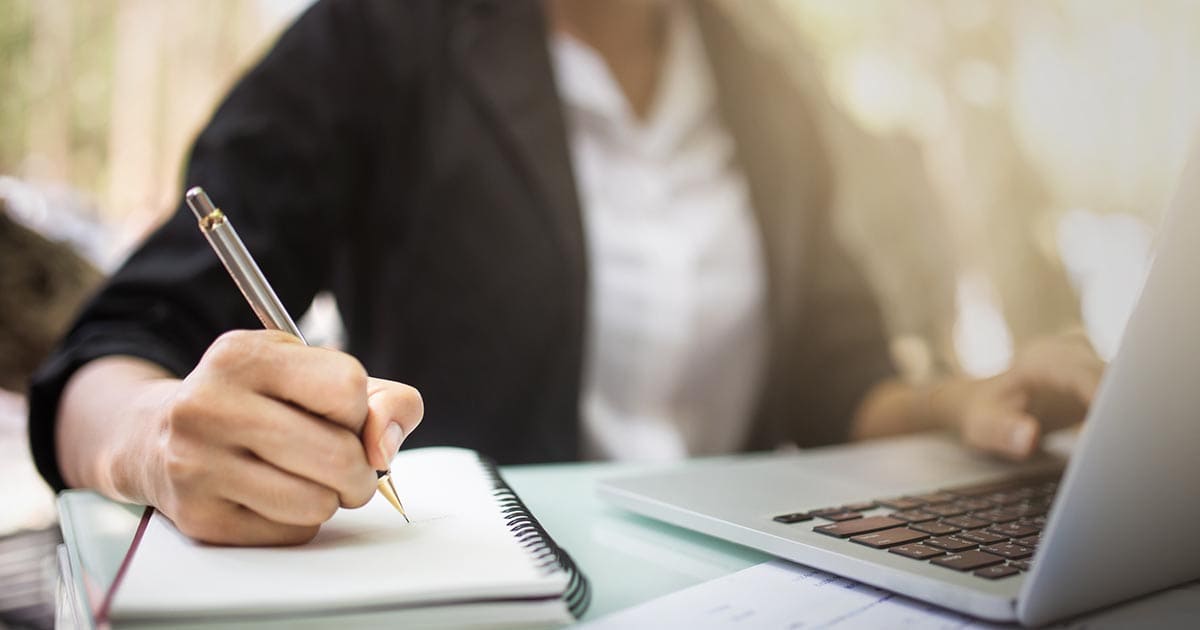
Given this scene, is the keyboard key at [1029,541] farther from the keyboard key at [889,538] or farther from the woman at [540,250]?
the woman at [540,250]

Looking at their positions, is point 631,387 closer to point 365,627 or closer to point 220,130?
point 220,130

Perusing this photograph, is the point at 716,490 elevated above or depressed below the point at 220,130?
below

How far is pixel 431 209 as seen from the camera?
2.41 ft

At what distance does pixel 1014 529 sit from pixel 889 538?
0.08 m

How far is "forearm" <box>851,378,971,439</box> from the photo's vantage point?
704 millimetres

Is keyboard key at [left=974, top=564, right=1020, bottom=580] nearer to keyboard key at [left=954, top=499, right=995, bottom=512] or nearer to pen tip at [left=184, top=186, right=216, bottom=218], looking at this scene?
keyboard key at [left=954, top=499, right=995, bottom=512]

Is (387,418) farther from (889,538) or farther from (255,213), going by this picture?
(255,213)

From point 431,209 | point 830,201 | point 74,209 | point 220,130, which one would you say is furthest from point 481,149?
point 830,201

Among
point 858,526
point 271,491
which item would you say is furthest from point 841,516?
point 271,491

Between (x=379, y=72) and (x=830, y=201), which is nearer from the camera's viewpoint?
(x=379, y=72)

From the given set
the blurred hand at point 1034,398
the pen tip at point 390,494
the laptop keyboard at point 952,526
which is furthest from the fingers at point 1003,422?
the pen tip at point 390,494

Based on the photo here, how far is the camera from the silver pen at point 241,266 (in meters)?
0.30

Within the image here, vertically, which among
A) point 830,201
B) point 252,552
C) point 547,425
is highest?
point 830,201

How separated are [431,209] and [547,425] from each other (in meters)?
0.22
